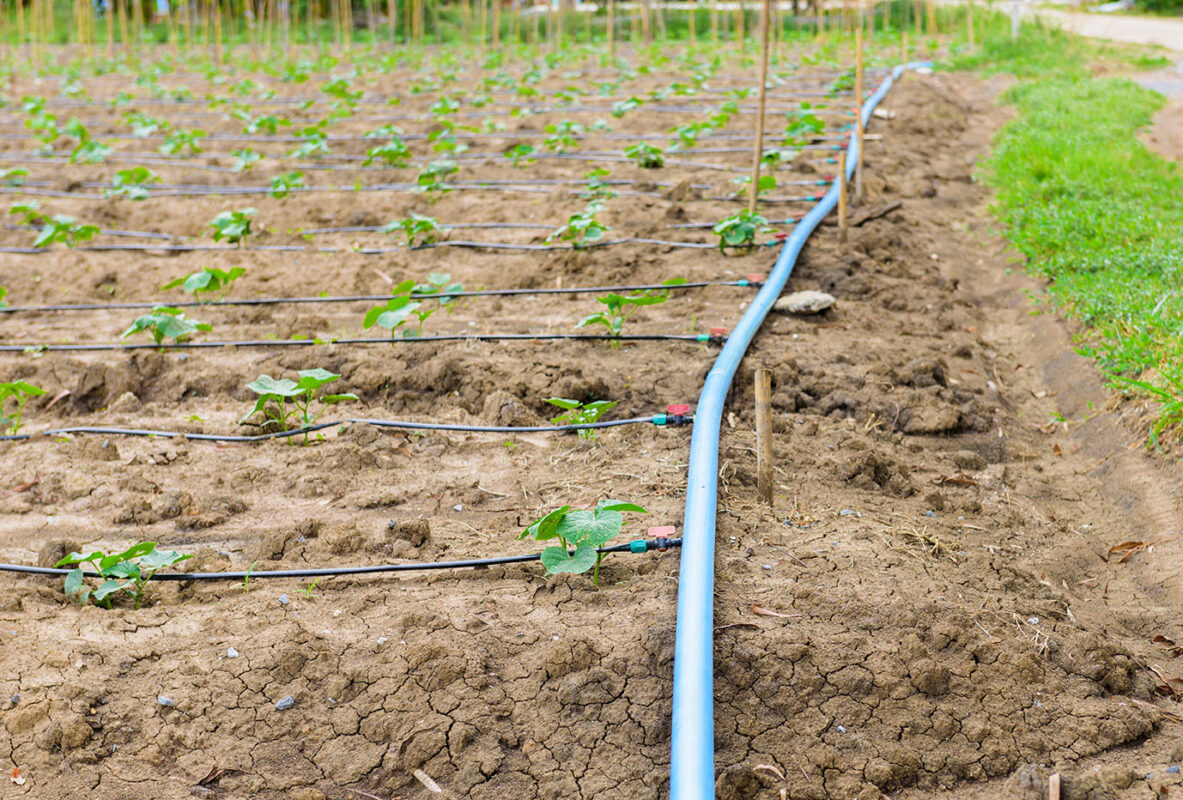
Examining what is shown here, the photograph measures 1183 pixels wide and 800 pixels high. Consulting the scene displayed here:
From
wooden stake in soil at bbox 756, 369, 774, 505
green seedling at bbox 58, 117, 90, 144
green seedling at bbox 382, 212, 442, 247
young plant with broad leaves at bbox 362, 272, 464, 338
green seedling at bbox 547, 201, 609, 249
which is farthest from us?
green seedling at bbox 58, 117, 90, 144

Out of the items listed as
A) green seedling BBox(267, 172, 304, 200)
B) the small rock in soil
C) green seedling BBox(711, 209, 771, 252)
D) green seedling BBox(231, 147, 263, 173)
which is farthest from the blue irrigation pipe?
green seedling BBox(231, 147, 263, 173)

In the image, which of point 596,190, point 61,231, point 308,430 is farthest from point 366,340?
point 61,231

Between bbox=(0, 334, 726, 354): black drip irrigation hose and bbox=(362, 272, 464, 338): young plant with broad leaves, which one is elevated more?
bbox=(362, 272, 464, 338): young plant with broad leaves

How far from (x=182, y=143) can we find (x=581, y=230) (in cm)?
459

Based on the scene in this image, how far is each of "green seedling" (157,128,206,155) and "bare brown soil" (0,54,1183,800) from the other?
153 inches

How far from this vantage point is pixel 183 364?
3.76m

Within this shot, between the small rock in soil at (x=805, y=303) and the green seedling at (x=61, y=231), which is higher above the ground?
the green seedling at (x=61, y=231)

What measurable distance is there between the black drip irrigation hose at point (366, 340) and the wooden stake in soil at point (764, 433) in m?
1.10

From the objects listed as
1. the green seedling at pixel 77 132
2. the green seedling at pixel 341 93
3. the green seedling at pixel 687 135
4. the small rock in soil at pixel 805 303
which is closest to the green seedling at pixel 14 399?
the small rock in soil at pixel 805 303

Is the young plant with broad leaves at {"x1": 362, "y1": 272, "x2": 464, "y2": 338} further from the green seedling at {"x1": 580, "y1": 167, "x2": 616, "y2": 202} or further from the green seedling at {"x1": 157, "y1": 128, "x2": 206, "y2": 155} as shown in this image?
the green seedling at {"x1": 157, "y1": 128, "x2": 206, "y2": 155}

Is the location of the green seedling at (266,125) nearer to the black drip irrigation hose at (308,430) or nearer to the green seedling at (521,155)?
the green seedling at (521,155)

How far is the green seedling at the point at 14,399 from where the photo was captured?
3135mm

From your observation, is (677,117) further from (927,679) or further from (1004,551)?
(927,679)

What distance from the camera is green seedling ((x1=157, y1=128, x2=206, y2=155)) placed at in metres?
7.76
